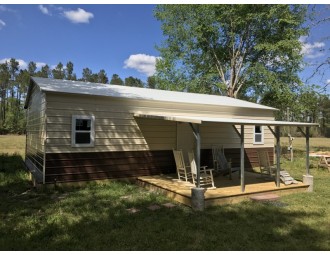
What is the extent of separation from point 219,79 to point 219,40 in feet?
9.99

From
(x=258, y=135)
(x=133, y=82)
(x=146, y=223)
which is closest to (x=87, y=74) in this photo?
(x=133, y=82)

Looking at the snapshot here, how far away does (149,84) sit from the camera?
213 feet

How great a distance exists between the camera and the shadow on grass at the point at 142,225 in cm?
448

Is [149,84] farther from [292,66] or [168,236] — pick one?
[168,236]

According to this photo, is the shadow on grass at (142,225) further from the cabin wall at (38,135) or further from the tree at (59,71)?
the tree at (59,71)

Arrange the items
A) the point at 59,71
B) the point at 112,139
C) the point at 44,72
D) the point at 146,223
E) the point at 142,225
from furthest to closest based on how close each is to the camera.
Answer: the point at 59,71
the point at 44,72
the point at 112,139
the point at 146,223
the point at 142,225

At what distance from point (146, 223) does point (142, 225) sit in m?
0.14

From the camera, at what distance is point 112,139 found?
9.12 metres

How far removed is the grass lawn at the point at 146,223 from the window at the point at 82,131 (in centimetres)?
144

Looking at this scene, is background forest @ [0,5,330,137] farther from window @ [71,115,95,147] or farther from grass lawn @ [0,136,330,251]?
window @ [71,115,95,147]

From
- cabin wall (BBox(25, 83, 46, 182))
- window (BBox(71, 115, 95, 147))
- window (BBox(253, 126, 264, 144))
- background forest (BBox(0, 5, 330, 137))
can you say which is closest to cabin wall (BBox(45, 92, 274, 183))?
window (BBox(71, 115, 95, 147))

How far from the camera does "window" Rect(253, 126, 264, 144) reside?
1305 cm

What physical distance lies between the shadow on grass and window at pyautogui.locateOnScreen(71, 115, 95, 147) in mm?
1623

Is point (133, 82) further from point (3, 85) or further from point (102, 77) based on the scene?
point (3, 85)
